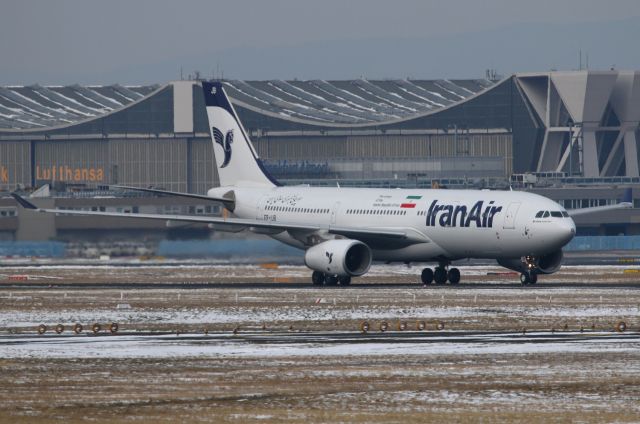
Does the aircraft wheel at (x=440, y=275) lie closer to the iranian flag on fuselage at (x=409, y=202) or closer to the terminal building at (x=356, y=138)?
the iranian flag on fuselage at (x=409, y=202)

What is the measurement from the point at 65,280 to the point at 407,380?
4529cm

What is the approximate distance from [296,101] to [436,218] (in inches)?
4816

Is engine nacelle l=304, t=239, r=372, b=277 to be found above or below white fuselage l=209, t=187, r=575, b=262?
below

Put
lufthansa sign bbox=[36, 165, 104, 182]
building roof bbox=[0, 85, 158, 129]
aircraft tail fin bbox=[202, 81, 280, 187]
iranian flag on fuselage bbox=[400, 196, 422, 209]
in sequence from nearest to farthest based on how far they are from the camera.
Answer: iranian flag on fuselage bbox=[400, 196, 422, 209] < aircraft tail fin bbox=[202, 81, 280, 187] < lufthansa sign bbox=[36, 165, 104, 182] < building roof bbox=[0, 85, 158, 129]

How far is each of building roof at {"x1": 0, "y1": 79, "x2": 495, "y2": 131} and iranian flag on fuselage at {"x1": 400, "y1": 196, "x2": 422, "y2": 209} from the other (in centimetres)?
11052

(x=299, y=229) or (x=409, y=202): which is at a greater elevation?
(x=409, y=202)

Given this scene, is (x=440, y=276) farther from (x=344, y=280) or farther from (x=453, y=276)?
(x=344, y=280)

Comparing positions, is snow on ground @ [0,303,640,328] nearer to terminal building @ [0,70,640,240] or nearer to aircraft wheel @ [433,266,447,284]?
aircraft wheel @ [433,266,447,284]

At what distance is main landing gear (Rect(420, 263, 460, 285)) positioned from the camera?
67.3m

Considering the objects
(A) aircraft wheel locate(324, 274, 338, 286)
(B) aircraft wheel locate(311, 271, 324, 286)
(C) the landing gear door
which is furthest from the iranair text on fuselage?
(B) aircraft wheel locate(311, 271, 324, 286)

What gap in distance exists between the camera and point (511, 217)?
6400 cm

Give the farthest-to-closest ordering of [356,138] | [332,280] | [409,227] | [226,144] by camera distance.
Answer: [356,138] < [226,144] < [409,227] < [332,280]

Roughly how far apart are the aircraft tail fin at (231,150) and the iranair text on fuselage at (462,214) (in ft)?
47.2

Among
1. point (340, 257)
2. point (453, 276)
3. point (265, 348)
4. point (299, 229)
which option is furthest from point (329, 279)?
point (265, 348)
